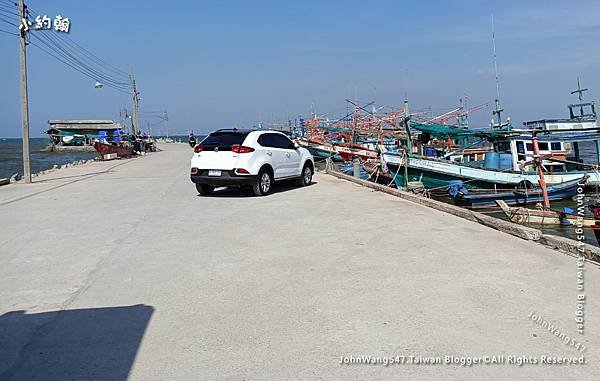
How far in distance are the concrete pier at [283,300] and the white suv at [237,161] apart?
334cm

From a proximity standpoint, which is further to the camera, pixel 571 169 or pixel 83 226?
pixel 571 169

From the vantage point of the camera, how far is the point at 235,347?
3973 mm

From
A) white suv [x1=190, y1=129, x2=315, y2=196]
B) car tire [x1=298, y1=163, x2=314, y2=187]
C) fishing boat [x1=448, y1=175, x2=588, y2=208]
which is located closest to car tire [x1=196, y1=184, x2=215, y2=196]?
white suv [x1=190, y1=129, x2=315, y2=196]

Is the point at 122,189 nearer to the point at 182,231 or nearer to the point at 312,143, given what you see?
the point at 182,231

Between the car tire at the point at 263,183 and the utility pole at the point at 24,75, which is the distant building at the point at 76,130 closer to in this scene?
the utility pole at the point at 24,75

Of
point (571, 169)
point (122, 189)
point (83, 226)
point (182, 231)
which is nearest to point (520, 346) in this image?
point (182, 231)

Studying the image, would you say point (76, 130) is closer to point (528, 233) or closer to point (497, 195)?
point (497, 195)

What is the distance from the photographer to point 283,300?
198 inches

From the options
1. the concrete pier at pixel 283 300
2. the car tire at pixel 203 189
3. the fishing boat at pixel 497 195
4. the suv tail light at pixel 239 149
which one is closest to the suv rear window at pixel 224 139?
the suv tail light at pixel 239 149

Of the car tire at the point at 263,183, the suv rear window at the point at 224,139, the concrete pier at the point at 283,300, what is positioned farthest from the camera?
the car tire at the point at 263,183

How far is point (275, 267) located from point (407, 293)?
1781mm

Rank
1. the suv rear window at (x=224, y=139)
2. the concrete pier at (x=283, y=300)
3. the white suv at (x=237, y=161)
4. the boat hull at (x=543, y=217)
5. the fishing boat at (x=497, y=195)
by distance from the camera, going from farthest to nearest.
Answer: the fishing boat at (x=497, y=195), the boat hull at (x=543, y=217), the suv rear window at (x=224, y=139), the white suv at (x=237, y=161), the concrete pier at (x=283, y=300)

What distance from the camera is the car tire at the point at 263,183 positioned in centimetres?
1311

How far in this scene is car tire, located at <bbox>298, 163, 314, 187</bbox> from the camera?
1571cm
